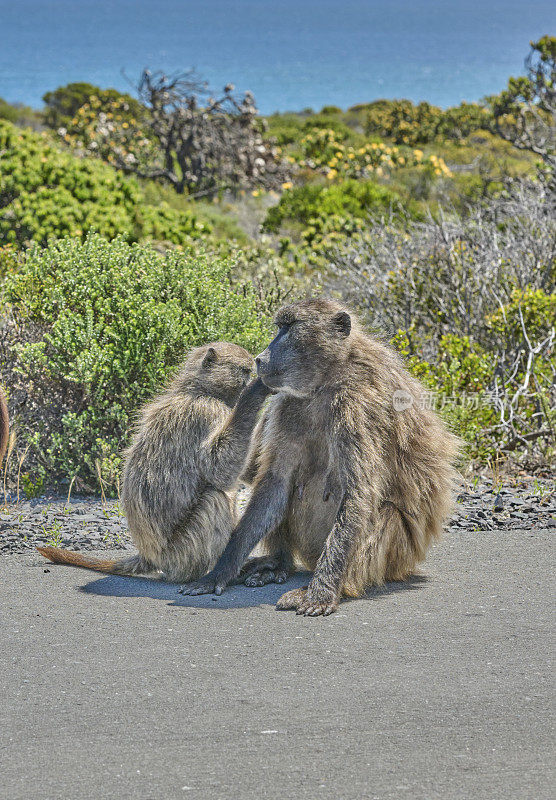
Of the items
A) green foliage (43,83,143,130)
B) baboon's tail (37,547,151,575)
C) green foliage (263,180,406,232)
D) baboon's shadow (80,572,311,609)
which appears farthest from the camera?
green foliage (43,83,143,130)

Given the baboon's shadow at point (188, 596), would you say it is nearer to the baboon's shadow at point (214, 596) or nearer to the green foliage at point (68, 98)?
the baboon's shadow at point (214, 596)

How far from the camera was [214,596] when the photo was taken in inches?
181

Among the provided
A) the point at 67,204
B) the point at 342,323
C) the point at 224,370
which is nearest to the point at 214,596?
the point at 224,370

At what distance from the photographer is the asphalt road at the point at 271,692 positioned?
9.23 ft

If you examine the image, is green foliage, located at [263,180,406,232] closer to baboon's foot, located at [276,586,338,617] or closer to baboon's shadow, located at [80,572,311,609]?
baboon's shadow, located at [80,572,311,609]

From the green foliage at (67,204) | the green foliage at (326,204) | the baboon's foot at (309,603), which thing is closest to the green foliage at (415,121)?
the green foliage at (326,204)

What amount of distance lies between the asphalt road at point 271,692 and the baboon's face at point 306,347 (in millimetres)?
Result: 1012

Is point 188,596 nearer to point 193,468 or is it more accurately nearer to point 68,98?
point 193,468

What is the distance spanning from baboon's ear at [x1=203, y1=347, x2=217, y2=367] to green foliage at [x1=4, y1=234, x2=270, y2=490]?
1873 millimetres

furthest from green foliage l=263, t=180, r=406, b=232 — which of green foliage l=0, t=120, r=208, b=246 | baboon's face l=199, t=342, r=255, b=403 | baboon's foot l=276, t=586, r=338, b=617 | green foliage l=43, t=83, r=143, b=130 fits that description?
green foliage l=43, t=83, r=143, b=130

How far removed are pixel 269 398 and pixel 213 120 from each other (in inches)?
667

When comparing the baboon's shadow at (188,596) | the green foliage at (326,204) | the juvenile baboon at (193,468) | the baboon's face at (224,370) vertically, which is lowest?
the baboon's shadow at (188,596)

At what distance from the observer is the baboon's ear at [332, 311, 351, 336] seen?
4637 mm

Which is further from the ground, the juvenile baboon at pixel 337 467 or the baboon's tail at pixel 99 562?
the juvenile baboon at pixel 337 467
